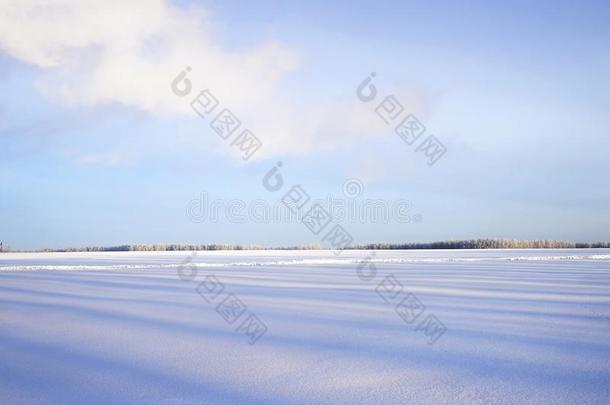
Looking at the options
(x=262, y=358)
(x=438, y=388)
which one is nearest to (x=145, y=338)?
(x=262, y=358)

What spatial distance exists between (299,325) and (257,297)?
52.2 inches

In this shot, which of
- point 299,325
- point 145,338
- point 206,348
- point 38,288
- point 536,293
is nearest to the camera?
point 206,348

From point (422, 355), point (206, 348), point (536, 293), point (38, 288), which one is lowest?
point (536, 293)

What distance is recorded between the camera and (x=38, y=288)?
4727 mm

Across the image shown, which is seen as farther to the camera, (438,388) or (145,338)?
(145,338)

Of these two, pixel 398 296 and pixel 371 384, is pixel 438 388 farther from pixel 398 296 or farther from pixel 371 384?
pixel 398 296

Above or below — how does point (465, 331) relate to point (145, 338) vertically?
below

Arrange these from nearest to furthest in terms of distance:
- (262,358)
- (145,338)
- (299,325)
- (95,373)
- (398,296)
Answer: (95,373)
(262,358)
(145,338)
(299,325)
(398,296)

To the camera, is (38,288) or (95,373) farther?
(38,288)

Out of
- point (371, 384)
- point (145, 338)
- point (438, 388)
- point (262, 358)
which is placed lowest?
point (438, 388)

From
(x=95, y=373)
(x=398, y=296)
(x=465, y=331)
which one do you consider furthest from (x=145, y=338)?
(x=398, y=296)

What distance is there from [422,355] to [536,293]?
2.87 m

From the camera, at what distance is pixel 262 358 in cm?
192

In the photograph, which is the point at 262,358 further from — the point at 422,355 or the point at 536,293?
the point at 536,293
